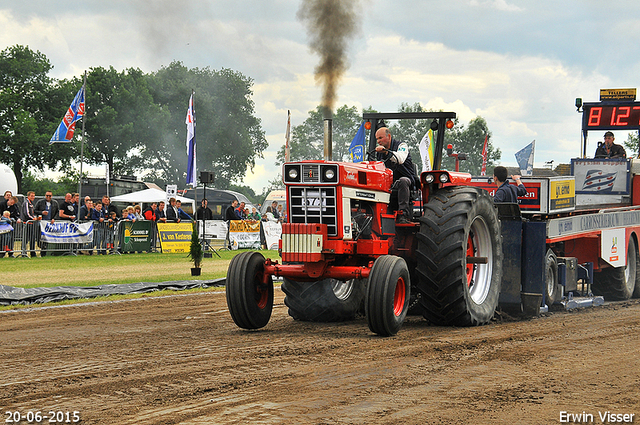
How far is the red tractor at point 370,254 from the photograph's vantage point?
293 inches

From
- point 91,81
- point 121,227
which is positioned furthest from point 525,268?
point 91,81

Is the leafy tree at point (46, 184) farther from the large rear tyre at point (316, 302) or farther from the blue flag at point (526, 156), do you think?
the large rear tyre at point (316, 302)

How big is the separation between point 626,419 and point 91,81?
6022cm

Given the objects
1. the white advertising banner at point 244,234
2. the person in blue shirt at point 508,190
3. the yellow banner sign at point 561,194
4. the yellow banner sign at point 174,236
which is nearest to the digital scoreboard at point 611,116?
the yellow banner sign at point 561,194

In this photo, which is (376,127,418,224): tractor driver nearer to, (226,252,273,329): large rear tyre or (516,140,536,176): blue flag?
(226,252,273,329): large rear tyre

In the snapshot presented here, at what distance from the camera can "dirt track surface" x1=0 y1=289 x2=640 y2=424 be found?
4.47 m

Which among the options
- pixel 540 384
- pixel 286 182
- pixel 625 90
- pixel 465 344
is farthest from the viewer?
pixel 625 90

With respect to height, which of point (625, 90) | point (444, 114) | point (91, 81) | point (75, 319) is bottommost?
point (75, 319)

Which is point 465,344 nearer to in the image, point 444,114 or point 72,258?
point 444,114

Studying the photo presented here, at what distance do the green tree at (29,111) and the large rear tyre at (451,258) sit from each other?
45439 millimetres

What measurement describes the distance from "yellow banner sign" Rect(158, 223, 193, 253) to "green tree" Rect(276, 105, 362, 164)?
4792cm

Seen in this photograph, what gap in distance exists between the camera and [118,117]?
6009cm

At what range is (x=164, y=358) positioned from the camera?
20.2 feet

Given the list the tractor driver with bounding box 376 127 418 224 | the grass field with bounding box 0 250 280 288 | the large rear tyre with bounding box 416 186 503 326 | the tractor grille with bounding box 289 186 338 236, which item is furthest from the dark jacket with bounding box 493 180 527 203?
the grass field with bounding box 0 250 280 288
